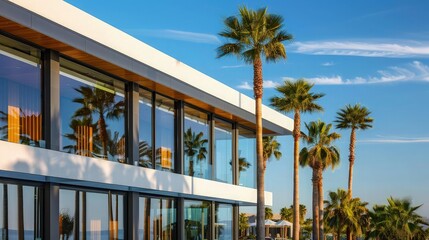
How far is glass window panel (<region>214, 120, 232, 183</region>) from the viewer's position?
112 feet

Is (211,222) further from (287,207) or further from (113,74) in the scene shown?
(287,207)

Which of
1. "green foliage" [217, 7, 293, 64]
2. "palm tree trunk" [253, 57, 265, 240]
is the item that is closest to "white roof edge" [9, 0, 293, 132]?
"palm tree trunk" [253, 57, 265, 240]

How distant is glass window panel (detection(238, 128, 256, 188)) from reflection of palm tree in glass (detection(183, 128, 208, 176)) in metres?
4.27

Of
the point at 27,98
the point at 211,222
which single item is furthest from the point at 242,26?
the point at 27,98

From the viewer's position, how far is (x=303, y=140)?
60625 millimetres

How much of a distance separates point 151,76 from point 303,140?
35.7m

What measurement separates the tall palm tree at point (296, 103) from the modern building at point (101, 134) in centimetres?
1395

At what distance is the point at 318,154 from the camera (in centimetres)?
5912

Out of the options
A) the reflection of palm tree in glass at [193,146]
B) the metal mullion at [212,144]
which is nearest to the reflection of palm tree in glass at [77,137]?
the reflection of palm tree in glass at [193,146]

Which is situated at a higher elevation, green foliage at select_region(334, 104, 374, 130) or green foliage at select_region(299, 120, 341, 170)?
green foliage at select_region(334, 104, 374, 130)

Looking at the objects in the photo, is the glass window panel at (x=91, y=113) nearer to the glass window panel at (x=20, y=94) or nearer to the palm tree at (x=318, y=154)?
the glass window panel at (x=20, y=94)

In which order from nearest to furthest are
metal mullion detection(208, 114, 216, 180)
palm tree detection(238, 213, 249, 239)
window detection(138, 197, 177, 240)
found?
window detection(138, 197, 177, 240), metal mullion detection(208, 114, 216, 180), palm tree detection(238, 213, 249, 239)

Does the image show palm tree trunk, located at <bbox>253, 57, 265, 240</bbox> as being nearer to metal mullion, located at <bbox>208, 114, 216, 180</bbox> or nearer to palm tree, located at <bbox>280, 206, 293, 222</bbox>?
metal mullion, located at <bbox>208, 114, 216, 180</bbox>

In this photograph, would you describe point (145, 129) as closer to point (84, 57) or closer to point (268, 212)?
point (84, 57)
